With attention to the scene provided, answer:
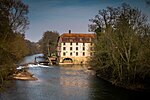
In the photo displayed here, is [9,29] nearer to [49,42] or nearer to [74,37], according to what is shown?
[74,37]

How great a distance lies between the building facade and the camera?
86250 mm

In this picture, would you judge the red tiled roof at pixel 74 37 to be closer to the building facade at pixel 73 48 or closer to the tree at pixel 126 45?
the building facade at pixel 73 48

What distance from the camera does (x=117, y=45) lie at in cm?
3672

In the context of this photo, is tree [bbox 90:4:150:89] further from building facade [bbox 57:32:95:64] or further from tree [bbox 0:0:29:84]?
building facade [bbox 57:32:95:64]

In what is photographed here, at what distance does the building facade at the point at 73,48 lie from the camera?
86.2 meters

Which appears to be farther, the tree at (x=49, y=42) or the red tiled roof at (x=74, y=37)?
the tree at (x=49, y=42)

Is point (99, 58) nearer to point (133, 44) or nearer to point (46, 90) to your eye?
point (133, 44)

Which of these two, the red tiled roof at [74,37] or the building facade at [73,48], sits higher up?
the red tiled roof at [74,37]

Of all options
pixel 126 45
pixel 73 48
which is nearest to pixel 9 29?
pixel 126 45

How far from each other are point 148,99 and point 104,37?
15.4m

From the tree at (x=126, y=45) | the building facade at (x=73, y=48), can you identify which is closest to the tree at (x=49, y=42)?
the building facade at (x=73, y=48)

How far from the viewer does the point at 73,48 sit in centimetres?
8725

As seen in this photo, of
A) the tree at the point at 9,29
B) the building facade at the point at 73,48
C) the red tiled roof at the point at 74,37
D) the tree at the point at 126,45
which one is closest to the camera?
the tree at the point at 9,29

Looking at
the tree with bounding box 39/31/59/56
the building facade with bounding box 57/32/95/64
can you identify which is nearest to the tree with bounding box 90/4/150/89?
the building facade with bounding box 57/32/95/64
